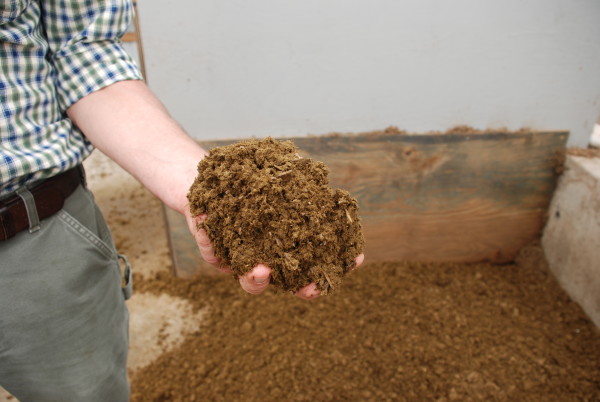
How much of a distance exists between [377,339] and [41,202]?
159 cm

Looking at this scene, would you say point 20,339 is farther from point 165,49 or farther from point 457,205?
point 457,205

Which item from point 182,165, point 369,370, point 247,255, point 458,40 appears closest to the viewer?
point 247,255

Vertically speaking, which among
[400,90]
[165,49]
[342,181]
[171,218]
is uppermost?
[165,49]

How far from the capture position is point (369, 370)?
1.92 metres

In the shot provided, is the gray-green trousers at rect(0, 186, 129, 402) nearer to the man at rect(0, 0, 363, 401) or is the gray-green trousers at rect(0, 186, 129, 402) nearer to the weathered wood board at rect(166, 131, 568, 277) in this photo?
the man at rect(0, 0, 363, 401)

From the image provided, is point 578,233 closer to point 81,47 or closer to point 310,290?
point 310,290

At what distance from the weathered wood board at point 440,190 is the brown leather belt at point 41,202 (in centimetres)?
112

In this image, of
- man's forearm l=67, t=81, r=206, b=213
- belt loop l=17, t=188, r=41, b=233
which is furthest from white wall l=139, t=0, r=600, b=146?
belt loop l=17, t=188, r=41, b=233

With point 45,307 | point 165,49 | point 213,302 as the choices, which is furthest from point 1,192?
point 213,302

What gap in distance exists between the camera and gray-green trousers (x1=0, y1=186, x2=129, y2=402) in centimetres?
105

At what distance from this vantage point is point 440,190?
2.39 m

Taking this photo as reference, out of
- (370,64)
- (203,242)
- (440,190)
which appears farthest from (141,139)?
(440,190)

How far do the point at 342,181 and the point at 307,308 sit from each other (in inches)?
27.8

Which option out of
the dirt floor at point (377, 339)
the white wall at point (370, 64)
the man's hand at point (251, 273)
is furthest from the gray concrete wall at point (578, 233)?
the man's hand at point (251, 273)
